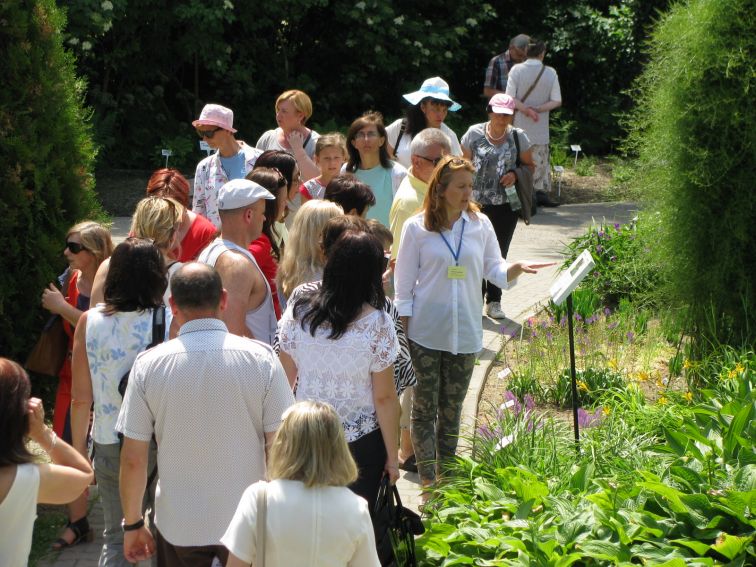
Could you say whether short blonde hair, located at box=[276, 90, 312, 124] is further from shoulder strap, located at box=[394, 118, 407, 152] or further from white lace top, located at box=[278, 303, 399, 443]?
white lace top, located at box=[278, 303, 399, 443]

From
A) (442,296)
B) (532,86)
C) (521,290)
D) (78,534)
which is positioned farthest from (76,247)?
(532,86)

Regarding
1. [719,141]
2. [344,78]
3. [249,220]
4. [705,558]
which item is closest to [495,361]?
[719,141]

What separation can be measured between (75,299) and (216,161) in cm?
234

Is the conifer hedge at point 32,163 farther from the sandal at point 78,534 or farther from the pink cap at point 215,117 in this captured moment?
the pink cap at point 215,117

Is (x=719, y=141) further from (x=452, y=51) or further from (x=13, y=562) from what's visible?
(x=452, y=51)

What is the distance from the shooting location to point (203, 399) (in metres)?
3.52

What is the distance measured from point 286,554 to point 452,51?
16.3 metres

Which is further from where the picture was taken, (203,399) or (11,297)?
(11,297)

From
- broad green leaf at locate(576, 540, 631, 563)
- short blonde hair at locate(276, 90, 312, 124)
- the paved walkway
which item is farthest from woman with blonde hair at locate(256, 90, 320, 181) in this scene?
broad green leaf at locate(576, 540, 631, 563)

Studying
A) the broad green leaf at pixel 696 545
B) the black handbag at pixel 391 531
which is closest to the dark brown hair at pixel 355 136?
the black handbag at pixel 391 531

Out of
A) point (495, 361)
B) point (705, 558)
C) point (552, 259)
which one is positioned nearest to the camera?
point (705, 558)

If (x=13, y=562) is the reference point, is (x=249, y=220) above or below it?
above

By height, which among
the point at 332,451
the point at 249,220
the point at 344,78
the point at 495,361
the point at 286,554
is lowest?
the point at 495,361

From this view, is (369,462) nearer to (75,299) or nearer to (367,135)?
(75,299)
